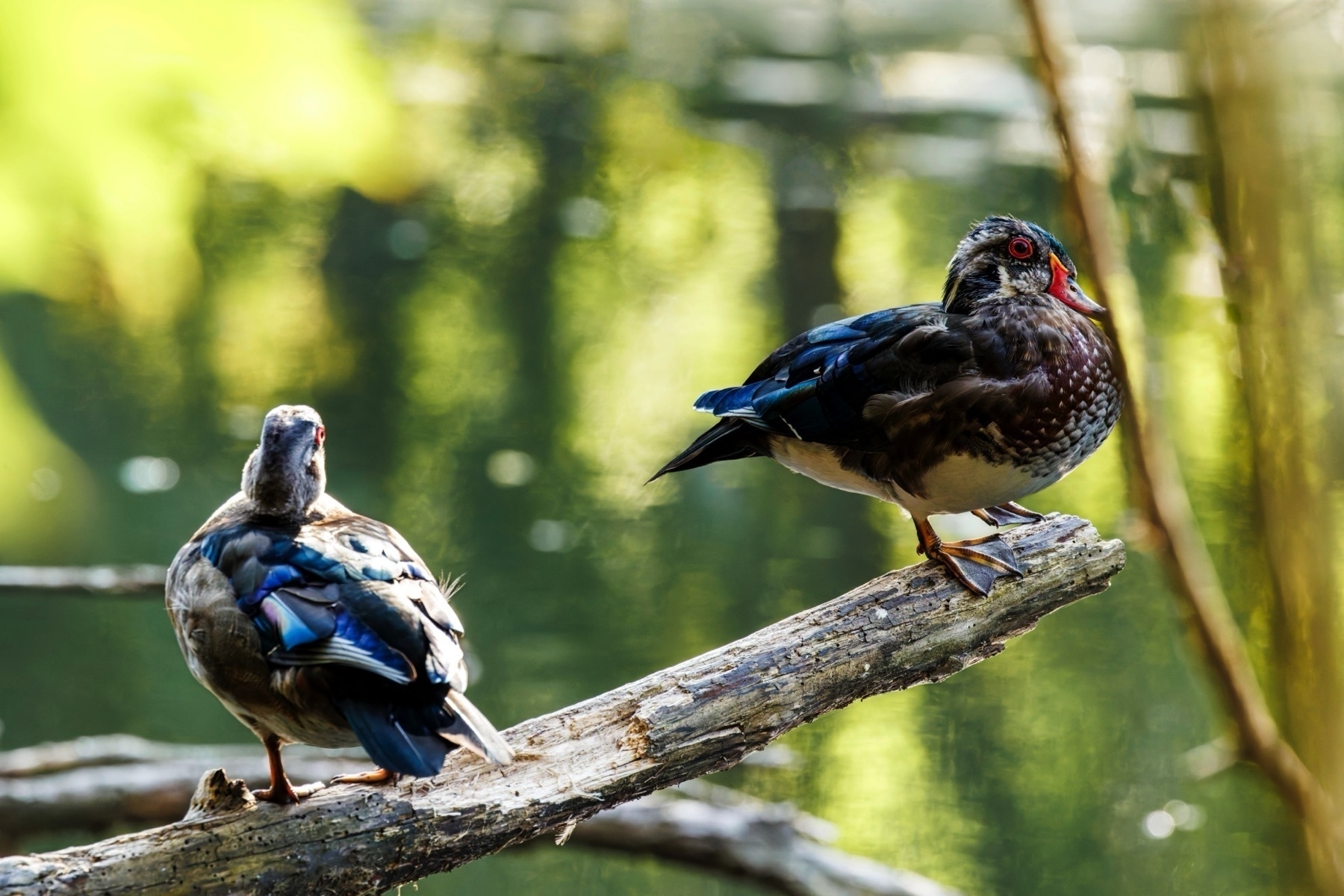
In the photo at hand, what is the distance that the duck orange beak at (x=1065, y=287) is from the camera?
106 centimetres

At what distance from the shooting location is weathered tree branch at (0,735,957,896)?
5.36 ft

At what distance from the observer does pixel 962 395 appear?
99 cm

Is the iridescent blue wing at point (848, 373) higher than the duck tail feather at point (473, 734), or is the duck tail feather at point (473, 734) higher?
the iridescent blue wing at point (848, 373)

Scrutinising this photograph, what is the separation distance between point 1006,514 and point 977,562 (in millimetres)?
169

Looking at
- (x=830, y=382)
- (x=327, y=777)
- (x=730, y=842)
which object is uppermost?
(x=830, y=382)

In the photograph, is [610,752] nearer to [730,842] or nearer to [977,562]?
[977,562]

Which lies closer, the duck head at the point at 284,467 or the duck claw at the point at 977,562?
the duck head at the point at 284,467

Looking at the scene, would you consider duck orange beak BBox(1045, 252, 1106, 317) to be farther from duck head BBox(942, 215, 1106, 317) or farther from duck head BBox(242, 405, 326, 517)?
duck head BBox(242, 405, 326, 517)

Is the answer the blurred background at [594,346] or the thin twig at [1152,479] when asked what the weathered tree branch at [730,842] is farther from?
the thin twig at [1152,479]

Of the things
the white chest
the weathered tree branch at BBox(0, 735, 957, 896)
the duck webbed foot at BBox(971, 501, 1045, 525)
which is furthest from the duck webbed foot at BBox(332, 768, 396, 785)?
the weathered tree branch at BBox(0, 735, 957, 896)

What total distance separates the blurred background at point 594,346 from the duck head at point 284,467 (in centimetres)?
45

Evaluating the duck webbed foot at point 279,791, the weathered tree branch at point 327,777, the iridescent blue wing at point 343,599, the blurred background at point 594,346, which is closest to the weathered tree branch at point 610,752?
the duck webbed foot at point 279,791

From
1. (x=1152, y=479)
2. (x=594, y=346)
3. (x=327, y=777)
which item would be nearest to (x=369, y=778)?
(x=1152, y=479)

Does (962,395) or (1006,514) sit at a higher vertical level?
(962,395)
